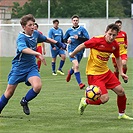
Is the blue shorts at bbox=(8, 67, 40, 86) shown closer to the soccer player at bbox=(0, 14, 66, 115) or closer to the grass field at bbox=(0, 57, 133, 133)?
the soccer player at bbox=(0, 14, 66, 115)

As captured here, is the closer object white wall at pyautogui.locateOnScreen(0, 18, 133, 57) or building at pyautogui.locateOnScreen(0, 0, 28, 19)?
white wall at pyautogui.locateOnScreen(0, 18, 133, 57)

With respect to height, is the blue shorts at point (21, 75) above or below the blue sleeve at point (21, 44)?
below

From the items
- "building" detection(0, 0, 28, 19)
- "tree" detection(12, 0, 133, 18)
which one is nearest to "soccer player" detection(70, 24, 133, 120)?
"building" detection(0, 0, 28, 19)

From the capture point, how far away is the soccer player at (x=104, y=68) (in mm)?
8758

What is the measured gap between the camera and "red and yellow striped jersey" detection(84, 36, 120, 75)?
29.2 feet

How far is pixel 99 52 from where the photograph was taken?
354 inches

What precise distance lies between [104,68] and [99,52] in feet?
0.89

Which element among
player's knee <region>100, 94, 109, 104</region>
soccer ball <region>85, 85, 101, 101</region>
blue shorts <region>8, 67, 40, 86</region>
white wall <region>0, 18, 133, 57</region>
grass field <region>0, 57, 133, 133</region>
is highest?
white wall <region>0, 18, 133, 57</region>

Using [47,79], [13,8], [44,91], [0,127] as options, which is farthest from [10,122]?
[13,8]

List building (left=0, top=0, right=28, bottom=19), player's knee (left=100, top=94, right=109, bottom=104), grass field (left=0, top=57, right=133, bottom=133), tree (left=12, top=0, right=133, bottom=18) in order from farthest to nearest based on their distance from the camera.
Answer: tree (left=12, top=0, right=133, bottom=18) < building (left=0, top=0, right=28, bottom=19) < player's knee (left=100, top=94, right=109, bottom=104) < grass field (left=0, top=57, right=133, bottom=133)

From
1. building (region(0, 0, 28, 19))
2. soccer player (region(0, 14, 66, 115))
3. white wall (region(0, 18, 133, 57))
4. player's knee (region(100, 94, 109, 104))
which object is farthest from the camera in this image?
building (region(0, 0, 28, 19))

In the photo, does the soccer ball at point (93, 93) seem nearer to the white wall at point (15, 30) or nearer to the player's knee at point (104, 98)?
the player's knee at point (104, 98)

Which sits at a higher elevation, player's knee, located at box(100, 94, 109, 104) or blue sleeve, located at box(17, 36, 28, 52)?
blue sleeve, located at box(17, 36, 28, 52)

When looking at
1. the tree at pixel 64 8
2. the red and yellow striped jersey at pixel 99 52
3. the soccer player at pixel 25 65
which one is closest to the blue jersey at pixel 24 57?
the soccer player at pixel 25 65
